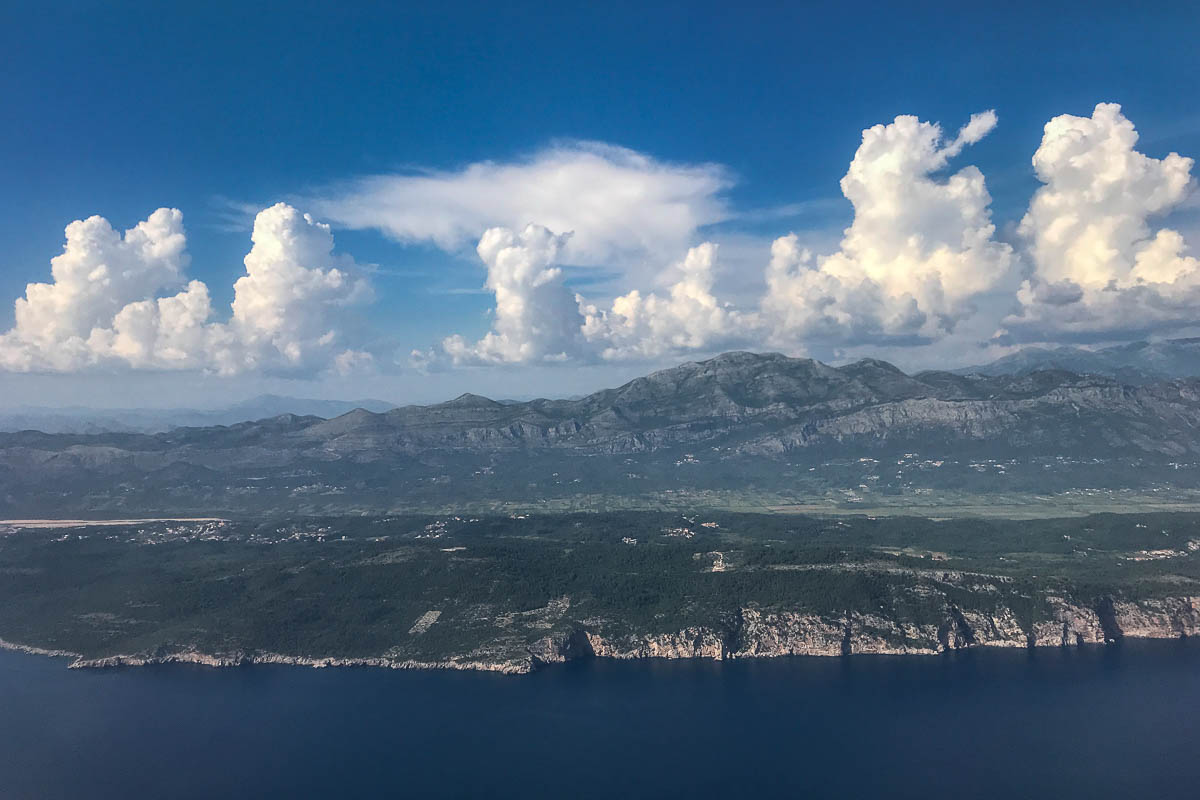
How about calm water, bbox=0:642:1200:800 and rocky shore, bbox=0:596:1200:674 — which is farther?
rocky shore, bbox=0:596:1200:674

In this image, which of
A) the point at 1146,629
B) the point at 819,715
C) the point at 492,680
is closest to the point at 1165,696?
the point at 1146,629

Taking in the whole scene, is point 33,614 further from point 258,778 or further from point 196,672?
point 258,778

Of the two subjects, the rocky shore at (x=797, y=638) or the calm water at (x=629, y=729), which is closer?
the calm water at (x=629, y=729)

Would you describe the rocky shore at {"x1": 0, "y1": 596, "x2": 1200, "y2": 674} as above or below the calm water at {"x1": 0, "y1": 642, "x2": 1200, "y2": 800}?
above

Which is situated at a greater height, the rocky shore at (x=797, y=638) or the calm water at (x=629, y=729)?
the rocky shore at (x=797, y=638)

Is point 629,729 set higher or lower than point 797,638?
lower
